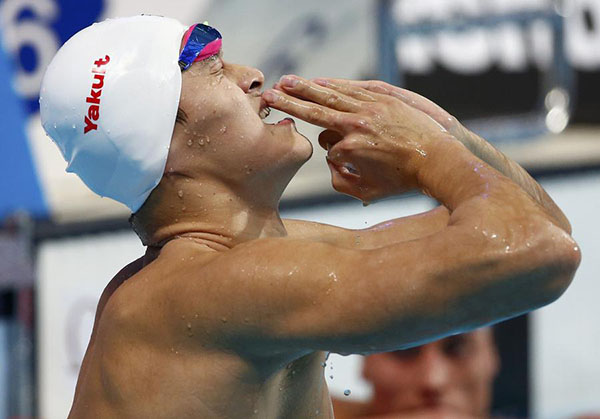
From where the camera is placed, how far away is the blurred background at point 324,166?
223 inches

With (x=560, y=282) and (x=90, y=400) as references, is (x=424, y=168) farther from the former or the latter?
(x=90, y=400)

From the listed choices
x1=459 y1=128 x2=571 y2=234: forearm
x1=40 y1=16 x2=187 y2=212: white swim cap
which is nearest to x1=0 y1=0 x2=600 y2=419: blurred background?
x1=459 y1=128 x2=571 y2=234: forearm

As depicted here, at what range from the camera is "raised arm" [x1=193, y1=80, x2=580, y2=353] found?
2068 mm

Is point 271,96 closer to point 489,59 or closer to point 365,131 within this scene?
point 365,131

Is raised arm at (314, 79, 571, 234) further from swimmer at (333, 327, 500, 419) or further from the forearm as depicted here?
swimmer at (333, 327, 500, 419)

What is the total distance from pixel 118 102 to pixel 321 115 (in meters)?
0.44

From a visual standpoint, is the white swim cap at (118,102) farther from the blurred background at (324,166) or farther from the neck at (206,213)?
the blurred background at (324,166)

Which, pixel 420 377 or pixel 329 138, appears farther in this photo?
pixel 420 377

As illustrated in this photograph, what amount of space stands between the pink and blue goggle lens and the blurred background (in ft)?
8.22

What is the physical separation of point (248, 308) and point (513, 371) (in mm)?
3983

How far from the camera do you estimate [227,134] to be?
250 centimetres

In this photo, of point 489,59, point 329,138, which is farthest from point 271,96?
point 489,59

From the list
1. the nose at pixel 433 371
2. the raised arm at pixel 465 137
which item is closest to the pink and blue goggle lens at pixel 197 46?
the raised arm at pixel 465 137

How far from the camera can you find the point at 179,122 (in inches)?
99.3
